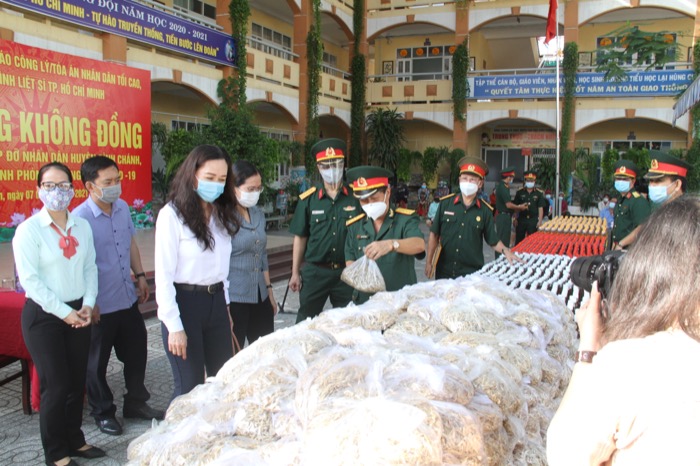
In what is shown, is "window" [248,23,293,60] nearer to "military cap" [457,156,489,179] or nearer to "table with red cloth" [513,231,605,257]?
"table with red cloth" [513,231,605,257]

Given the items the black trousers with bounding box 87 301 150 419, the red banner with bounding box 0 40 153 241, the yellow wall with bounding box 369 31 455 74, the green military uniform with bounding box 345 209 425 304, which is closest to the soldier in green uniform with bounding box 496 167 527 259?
the green military uniform with bounding box 345 209 425 304

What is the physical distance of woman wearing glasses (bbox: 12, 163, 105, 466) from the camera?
284cm

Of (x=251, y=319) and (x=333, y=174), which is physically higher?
(x=333, y=174)

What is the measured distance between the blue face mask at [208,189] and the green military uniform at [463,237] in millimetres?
2516

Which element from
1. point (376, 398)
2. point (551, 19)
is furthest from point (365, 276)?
point (551, 19)

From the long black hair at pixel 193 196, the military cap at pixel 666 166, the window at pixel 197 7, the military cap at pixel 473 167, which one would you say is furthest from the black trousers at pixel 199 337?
the window at pixel 197 7

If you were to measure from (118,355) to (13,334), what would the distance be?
63 centimetres

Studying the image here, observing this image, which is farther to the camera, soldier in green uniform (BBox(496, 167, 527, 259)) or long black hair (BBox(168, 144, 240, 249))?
soldier in green uniform (BBox(496, 167, 527, 259))

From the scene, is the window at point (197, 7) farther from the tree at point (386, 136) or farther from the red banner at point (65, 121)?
the tree at point (386, 136)

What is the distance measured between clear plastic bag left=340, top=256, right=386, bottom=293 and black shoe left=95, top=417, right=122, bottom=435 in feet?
5.20

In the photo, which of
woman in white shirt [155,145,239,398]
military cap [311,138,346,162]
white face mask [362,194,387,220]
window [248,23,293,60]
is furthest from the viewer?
window [248,23,293,60]

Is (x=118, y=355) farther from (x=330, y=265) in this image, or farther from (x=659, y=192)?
(x=659, y=192)

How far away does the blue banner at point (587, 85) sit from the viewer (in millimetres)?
18219

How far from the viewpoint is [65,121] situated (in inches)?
353
